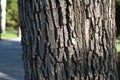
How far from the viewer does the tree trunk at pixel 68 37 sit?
3.01 meters

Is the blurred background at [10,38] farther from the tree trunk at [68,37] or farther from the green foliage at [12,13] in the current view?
the tree trunk at [68,37]

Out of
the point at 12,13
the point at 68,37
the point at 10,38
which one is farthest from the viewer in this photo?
the point at 12,13

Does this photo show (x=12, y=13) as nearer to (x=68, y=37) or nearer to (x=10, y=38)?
(x=10, y=38)

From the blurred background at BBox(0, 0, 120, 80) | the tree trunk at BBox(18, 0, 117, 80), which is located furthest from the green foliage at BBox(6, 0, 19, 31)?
the tree trunk at BBox(18, 0, 117, 80)

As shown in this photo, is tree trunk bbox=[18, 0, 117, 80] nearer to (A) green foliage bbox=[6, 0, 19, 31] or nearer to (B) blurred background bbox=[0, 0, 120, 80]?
(B) blurred background bbox=[0, 0, 120, 80]

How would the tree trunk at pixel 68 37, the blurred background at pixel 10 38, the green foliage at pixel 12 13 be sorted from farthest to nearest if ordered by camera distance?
the green foliage at pixel 12 13 < the blurred background at pixel 10 38 < the tree trunk at pixel 68 37

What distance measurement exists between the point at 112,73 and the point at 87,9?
0.54 meters

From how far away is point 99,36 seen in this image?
3.08 metres

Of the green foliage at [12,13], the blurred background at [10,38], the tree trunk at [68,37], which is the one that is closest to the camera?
the tree trunk at [68,37]

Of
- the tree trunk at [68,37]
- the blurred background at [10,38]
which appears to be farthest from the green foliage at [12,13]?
the tree trunk at [68,37]

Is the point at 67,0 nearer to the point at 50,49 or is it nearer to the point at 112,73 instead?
the point at 50,49

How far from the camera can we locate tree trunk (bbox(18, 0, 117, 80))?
301 centimetres

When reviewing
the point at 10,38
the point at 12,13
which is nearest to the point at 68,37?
the point at 10,38

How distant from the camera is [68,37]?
3.03m
